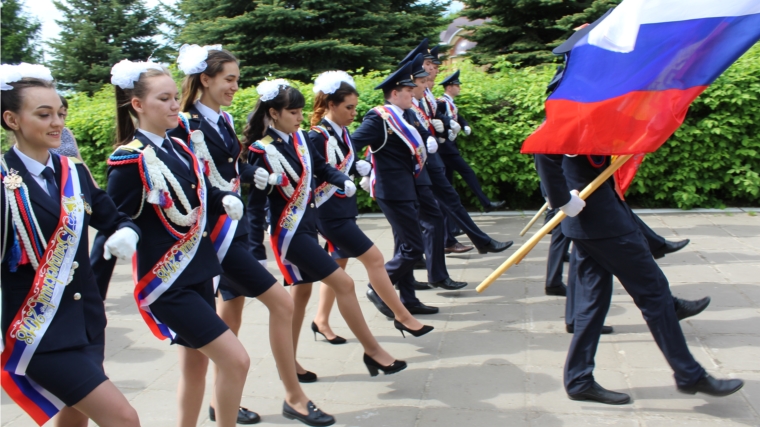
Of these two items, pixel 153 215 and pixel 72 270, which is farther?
pixel 153 215

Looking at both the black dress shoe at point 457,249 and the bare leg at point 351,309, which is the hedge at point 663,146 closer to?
the black dress shoe at point 457,249

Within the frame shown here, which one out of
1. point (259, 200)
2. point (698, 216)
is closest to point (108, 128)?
point (259, 200)

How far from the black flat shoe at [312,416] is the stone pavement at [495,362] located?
0.07 m

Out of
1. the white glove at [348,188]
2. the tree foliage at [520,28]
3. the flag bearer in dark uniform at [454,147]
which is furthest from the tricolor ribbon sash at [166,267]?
the tree foliage at [520,28]

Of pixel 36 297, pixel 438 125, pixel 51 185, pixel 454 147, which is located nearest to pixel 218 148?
pixel 51 185

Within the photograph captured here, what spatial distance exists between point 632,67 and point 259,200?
217 cm

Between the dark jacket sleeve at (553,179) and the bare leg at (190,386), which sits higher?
the dark jacket sleeve at (553,179)

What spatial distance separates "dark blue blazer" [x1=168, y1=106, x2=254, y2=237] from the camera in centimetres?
373

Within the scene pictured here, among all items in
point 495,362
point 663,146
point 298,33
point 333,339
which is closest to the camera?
point 495,362

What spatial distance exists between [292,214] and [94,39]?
1902 cm

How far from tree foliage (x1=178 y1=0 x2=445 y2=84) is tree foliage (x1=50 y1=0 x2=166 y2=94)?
20.4 feet

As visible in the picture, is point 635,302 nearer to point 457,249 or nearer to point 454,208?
point 454,208

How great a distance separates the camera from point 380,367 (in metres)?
4.30

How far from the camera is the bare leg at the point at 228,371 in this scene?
119 inches
